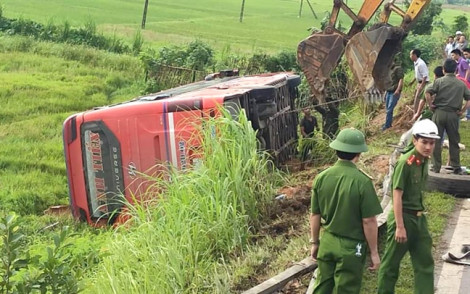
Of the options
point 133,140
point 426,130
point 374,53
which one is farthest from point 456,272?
point 374,53

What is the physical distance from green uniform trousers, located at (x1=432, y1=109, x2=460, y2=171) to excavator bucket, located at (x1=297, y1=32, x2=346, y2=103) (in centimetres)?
321

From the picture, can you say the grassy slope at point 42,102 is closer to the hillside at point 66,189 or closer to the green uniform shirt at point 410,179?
the hillside at point 66,189

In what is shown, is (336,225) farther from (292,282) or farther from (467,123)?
(467,123)

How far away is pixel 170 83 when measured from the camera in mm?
20984

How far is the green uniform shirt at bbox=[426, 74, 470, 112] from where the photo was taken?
9.34 meters

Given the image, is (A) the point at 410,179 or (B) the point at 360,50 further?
(B) the point at 360,50

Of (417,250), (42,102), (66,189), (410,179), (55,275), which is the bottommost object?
(66,189)

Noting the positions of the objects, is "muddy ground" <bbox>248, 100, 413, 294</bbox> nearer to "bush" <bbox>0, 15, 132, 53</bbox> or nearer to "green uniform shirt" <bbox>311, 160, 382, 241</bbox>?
"green uniform shirt" <bbox>311, 160, 382, 241</bbox>

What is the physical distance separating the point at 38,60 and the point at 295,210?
18578 mm

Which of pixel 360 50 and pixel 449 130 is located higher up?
pixel 360 50

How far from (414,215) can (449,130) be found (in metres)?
4.21

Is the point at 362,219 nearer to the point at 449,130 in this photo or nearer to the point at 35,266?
the point at 35,266

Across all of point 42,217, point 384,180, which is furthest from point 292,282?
point 42,217

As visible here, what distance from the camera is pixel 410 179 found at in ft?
→ 18.4
